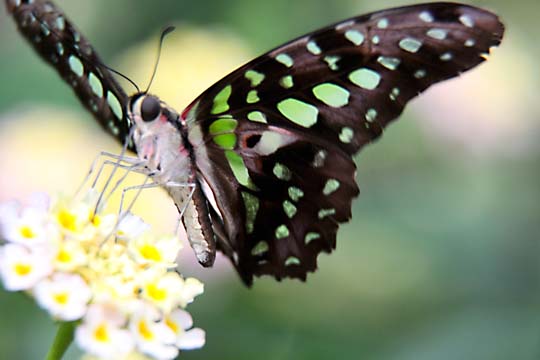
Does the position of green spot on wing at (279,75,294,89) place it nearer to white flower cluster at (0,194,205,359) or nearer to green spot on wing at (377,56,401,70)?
green spot on wing at (377,56,401,70)

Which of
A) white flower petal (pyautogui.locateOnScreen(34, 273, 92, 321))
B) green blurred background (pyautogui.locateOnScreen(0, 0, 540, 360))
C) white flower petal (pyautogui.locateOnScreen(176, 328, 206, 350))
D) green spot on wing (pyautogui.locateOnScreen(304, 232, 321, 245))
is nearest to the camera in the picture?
white flower petal (pyautogui.locateOnScreen(34, 273, 92, 321))

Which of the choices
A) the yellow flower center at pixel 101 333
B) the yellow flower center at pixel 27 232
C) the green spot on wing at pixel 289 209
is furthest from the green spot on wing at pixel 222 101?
the yellow flower center at pixel 101 333

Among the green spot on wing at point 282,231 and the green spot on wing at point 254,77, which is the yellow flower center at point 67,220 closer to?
the green spot on wing at point 254,77

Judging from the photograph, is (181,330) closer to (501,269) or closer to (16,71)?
(501,269)

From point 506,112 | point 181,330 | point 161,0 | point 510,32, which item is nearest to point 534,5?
point 510,32

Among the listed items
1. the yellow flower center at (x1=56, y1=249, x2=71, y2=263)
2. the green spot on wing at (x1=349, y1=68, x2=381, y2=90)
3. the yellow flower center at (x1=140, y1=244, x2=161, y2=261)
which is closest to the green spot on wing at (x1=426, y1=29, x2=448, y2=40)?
the green spot on wing at (x1=349, y1=68, x2=381, y2=90)

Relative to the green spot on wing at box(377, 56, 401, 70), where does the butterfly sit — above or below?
below

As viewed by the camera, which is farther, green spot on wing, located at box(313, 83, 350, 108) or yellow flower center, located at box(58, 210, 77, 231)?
green spot on wing, located at box(313, 83, 350, 108)

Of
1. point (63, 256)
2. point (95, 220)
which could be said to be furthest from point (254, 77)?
point (63, 256)
